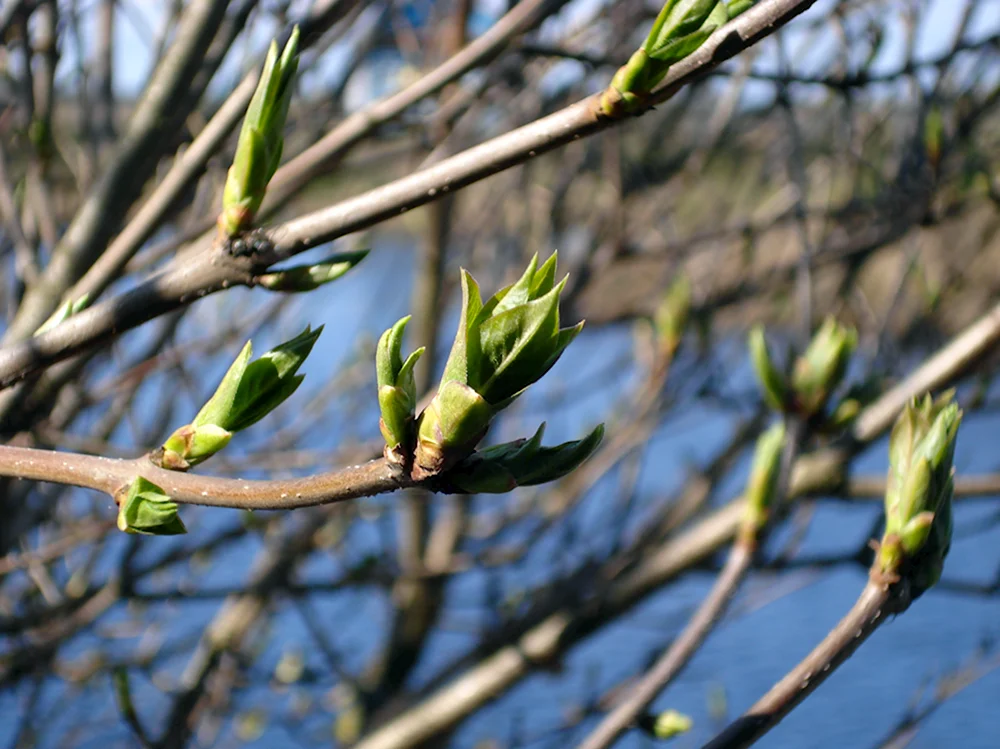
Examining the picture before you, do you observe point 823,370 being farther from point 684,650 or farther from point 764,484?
point 684,650

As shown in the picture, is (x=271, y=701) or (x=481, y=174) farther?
(x=271, y=701)

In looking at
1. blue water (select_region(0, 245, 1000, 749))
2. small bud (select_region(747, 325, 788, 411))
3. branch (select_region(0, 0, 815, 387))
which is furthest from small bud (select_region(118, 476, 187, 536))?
blue water (select_region(0, 245, 1000, 749))

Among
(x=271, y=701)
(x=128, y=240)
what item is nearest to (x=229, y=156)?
(x=128, y=240)

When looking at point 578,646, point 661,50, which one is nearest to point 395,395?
point 661,50

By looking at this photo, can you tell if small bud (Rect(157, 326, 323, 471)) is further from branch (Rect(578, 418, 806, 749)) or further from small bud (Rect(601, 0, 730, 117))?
branch (Rect(578, 418, 806, 749))

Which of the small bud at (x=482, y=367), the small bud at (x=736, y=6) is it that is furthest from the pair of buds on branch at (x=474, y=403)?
the small bud at (x=736, y=6)

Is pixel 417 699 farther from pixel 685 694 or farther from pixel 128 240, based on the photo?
pixel 685 694

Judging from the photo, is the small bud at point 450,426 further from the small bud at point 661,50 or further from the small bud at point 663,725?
the small bud at point 663,725
